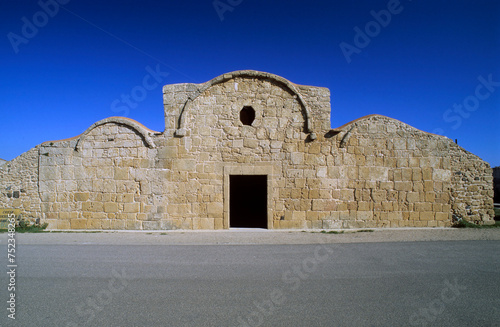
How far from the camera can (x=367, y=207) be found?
9602 mm

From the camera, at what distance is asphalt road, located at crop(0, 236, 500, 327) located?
121 inches

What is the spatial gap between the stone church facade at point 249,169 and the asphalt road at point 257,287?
10.6 feet

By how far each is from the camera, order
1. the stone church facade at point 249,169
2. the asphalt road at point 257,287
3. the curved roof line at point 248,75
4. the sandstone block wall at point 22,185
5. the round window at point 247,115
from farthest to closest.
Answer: the round window at point 247,115 < the sandstone block wall at point 22,185 < the curved roof line at point 248,75 < the stone church facade at point 249,169 < the asphalt road at point 257,287

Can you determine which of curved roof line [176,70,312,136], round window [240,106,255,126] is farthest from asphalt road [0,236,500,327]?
round window [240,106,255,126]

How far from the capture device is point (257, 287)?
3934mm

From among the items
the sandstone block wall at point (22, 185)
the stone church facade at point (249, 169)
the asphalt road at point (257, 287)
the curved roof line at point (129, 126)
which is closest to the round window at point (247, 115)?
the stone church facade at point (249, 169)

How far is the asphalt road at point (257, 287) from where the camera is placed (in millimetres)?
3064

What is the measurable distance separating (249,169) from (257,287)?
19.0 feet

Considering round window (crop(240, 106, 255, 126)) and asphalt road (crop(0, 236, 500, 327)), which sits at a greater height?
round window (crop(240, 106, 255, 126))

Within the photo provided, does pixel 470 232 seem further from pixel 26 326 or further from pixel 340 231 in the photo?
pixel 26 326

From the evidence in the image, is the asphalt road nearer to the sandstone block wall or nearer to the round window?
the sandstone block wall

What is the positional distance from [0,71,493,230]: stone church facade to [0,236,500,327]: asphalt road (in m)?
3.23

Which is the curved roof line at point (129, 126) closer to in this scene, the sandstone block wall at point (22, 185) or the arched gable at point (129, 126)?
the arched gable at point (129, 126)

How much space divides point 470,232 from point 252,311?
8528mm
